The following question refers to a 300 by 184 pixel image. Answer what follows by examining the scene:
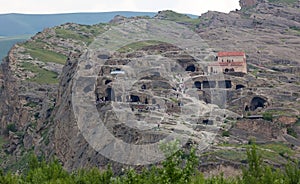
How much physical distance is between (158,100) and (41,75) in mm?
54697

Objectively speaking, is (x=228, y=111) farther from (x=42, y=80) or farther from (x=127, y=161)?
(x=42, y=80)

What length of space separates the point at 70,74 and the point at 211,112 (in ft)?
96.3

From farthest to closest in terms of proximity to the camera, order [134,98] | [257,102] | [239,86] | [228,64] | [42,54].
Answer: [42,54] < [228,64] < [239,86] < [257,102] < [134,98]

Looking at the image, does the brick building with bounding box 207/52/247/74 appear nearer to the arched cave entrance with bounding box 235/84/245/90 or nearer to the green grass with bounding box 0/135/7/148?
the arched cave entrance with bounding box 235/84/245/90

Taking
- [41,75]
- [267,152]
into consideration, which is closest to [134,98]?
[267,152]

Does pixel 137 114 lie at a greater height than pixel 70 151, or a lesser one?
greater

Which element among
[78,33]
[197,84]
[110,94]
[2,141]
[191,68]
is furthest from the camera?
[78,33]

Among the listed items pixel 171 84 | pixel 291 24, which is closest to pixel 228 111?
pixel 171 84

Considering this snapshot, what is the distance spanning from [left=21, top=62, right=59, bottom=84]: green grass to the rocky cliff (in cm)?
37

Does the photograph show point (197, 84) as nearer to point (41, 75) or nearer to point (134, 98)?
point (134, 98)

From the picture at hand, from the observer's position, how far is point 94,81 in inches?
3580

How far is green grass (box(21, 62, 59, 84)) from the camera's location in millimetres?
131262

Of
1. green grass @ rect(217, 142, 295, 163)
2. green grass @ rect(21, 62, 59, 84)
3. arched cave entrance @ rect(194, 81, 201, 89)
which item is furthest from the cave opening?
green grass @ rect(21, 62, 59, 84)

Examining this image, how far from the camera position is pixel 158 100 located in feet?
287
